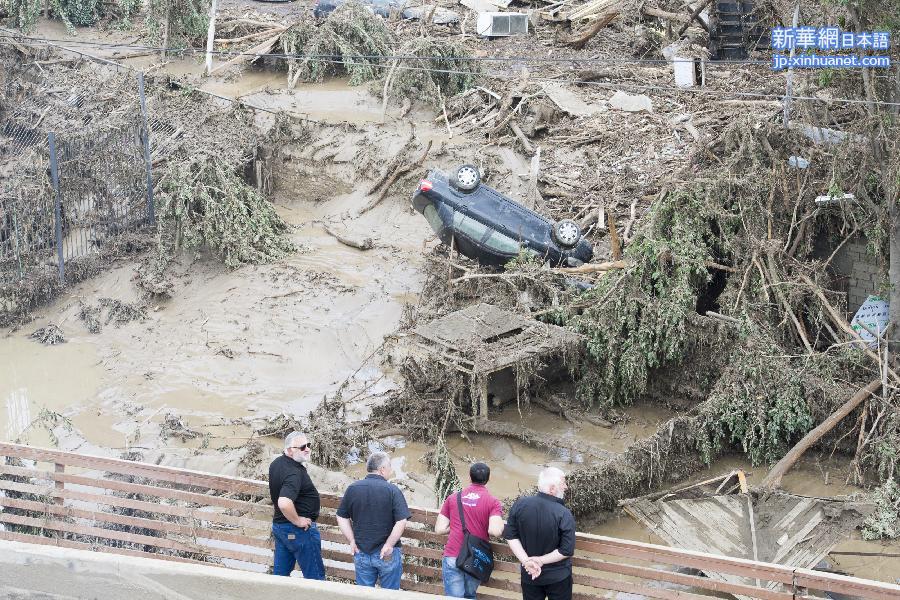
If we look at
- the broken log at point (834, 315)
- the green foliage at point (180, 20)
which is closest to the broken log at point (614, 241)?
the broken log at point (834, 315)

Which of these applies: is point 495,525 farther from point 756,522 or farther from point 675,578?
point 756,522

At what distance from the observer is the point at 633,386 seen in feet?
47.0

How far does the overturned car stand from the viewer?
1619 centimetres

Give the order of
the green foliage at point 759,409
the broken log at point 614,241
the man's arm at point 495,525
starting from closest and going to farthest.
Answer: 1. the man's arm at point 495,525
2. the green foliage at point 759,409
3. the broken log at point 614,241

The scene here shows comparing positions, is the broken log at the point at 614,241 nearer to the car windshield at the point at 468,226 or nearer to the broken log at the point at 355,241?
the car windshield at the point at 468,226

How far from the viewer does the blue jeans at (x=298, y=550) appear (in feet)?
26.7

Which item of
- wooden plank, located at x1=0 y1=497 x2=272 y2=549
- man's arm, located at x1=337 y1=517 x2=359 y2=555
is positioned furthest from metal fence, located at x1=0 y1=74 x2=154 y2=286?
man's arm, located at x1=337 y1=517 x2=359 y2=555

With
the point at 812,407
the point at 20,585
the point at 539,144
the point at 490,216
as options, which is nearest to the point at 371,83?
the point at 539,144

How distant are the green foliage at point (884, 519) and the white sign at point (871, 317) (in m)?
2.64

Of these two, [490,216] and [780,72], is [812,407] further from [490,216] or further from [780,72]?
[780,72]

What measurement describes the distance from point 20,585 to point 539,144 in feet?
44.7

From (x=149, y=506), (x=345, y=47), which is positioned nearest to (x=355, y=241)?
(x=345, y=47)

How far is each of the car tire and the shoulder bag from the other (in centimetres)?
917

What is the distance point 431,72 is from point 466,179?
18.7 ft
